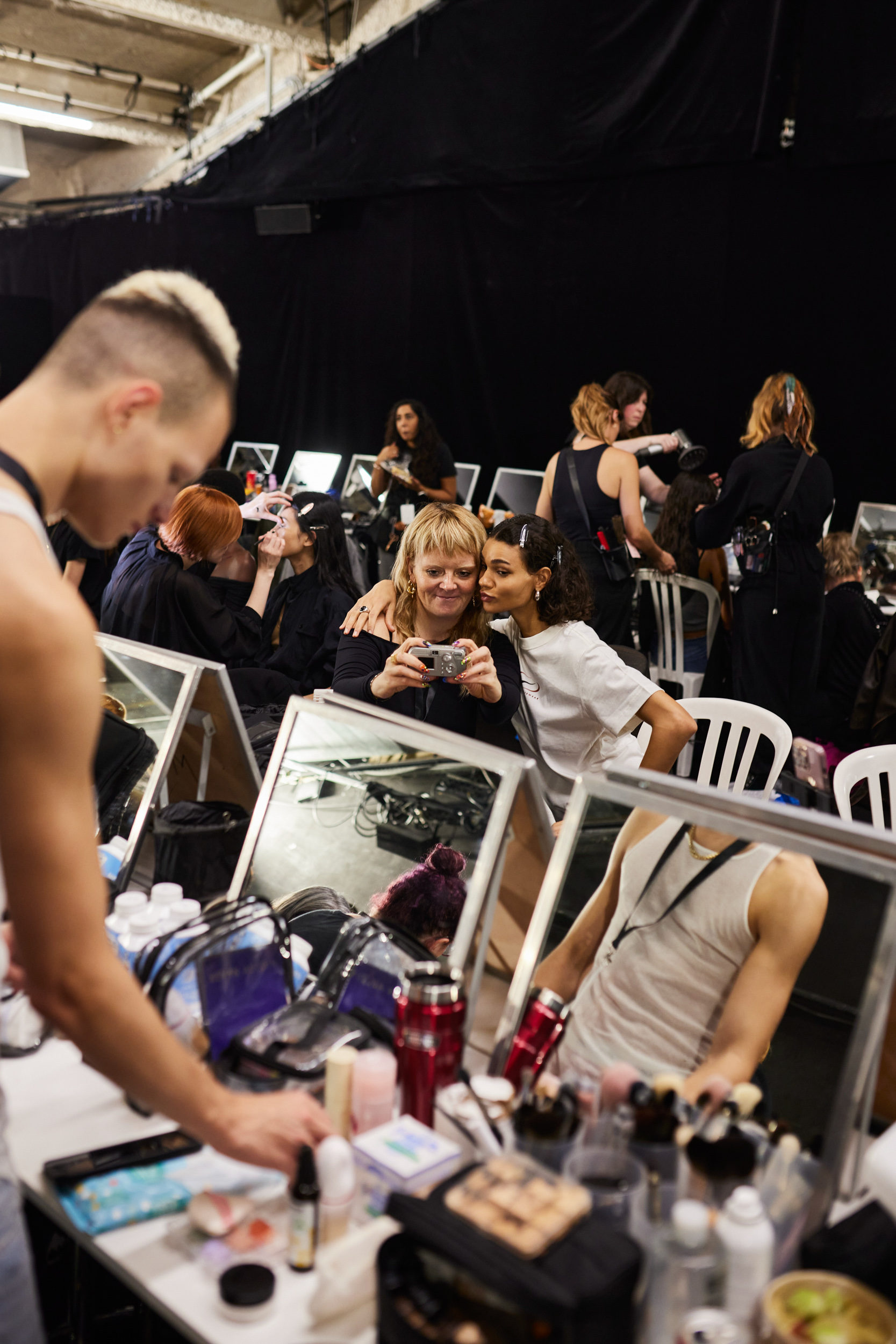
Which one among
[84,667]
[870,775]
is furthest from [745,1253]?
[870,775]

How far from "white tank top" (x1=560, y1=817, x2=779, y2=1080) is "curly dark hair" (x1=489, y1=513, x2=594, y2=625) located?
1157 mm

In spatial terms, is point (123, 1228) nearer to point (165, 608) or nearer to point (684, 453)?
point (165, 608)

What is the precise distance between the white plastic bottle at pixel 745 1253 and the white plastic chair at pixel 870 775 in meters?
1.43

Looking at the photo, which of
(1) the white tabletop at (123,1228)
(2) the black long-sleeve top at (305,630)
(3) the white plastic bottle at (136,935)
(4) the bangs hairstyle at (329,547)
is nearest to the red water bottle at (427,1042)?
(1) the white tabletop at (123,1228)

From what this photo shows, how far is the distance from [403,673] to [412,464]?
13.2 ft

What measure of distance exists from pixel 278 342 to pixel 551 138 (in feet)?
12.8

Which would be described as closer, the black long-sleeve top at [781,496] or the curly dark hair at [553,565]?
the curly dark hair at [553,565]

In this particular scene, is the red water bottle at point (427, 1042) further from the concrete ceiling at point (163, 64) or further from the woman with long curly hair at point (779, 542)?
the concrete ceiling at point (163, 64)

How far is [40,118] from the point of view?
9281 millimetres

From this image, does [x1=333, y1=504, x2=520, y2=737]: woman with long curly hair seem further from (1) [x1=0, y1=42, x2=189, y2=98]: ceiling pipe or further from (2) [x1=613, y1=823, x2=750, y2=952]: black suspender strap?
(1) [x1=0, y1=42, x2=189, y2=98]: ceiling pipe

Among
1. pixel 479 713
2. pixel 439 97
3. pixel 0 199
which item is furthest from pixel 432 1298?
pixel 0 199

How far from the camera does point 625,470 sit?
4.29 m

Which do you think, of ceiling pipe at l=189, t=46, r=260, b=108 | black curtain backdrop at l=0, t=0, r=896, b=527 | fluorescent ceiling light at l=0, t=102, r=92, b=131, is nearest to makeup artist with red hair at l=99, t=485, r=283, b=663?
black curtain backdrop at l=0, t=0, r=896, b=527

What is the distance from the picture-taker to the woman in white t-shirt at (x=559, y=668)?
2.38 metres
